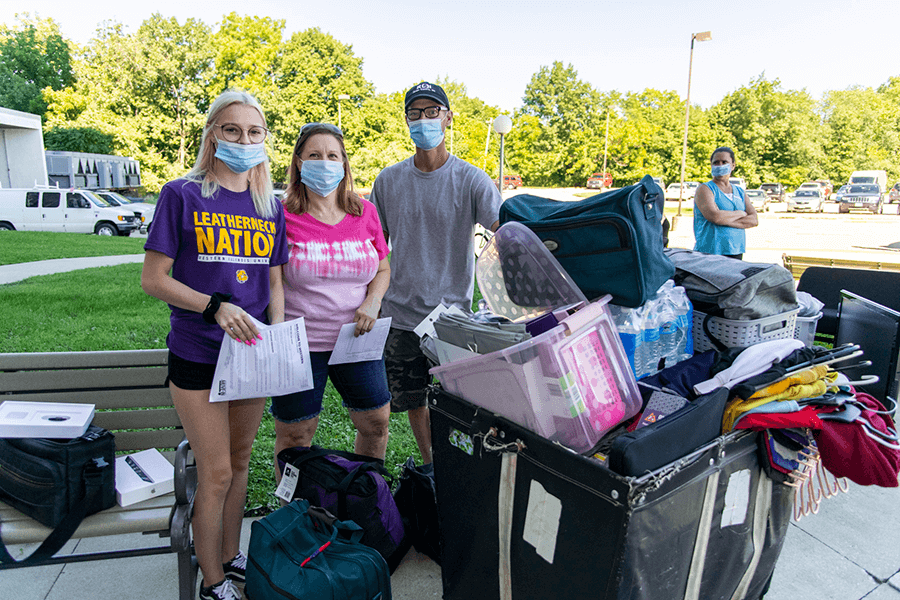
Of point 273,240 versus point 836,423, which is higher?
point 273,240

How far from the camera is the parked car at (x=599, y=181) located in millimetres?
46897

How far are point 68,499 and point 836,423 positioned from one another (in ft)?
8.46

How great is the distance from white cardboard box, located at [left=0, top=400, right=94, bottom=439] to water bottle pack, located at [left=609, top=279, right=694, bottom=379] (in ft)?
6.60

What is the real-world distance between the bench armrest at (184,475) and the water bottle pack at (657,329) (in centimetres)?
165

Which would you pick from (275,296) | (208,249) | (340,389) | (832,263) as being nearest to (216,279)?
(208,249)

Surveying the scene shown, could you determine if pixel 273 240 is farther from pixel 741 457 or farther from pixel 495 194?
pixel 741 457

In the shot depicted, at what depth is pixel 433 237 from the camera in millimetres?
2736

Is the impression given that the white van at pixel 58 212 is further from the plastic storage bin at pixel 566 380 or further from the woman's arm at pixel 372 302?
the plastic storage bin at pixel 566 380

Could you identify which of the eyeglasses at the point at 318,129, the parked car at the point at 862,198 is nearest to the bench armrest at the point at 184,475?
the eyeglasses at the point at 318,129

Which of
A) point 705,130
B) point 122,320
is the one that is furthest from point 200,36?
point 705,130

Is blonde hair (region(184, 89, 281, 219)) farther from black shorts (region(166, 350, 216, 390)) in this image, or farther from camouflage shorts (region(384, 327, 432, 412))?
camouflage shorts (region(384, 327, 432, 412))

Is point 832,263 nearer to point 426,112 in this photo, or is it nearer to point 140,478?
point 426,112

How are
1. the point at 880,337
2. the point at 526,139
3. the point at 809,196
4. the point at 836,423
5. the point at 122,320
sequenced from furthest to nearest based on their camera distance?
the point at 526,139, the point at 809,196, the point at 122,320, the point at 880,337, the point at 836,423

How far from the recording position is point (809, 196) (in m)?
32.9
